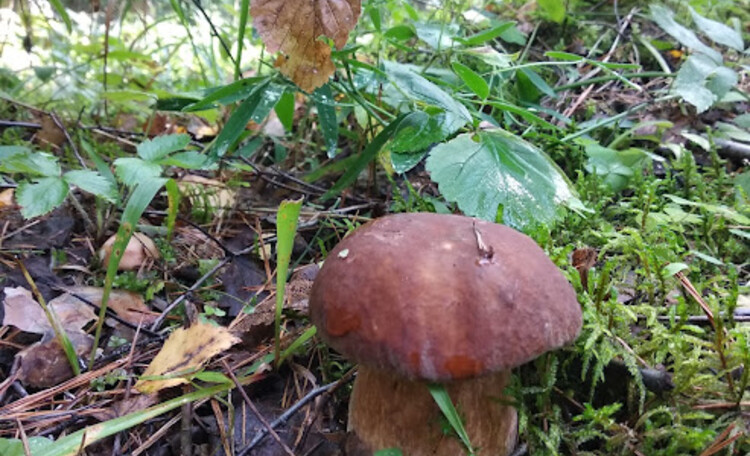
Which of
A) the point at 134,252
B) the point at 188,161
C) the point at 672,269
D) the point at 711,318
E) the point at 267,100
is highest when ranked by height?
the point at 267,100

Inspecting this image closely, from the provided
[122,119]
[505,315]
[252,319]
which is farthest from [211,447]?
[122,119]

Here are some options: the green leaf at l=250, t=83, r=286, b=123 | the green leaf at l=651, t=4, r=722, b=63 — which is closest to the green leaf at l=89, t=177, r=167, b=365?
the green leaf at l=250, t=83, r=286, b=123

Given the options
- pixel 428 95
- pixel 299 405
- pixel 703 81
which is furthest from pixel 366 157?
pixel 703 81

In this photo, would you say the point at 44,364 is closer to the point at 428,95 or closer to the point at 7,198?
the point at 7,198

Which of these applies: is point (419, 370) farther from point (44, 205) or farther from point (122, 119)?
point (122, 119)

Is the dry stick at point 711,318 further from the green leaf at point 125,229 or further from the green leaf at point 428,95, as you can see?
the green leaf at point 125,229
